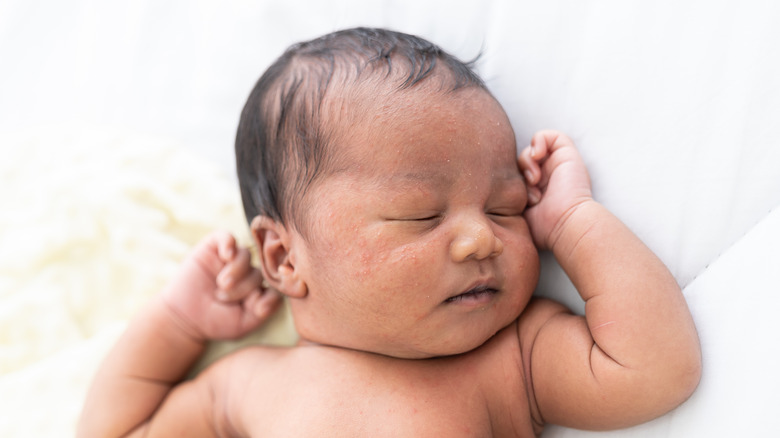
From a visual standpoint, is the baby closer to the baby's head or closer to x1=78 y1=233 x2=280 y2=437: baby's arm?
the baby's head

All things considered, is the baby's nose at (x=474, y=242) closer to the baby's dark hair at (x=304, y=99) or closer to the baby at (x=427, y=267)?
the baby at (x=427, y=267)

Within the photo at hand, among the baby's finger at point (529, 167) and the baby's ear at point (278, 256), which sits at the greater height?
the baby's finger at point (529, 167)

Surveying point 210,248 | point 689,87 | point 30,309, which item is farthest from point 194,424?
point 689,87

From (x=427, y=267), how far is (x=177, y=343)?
77 cm

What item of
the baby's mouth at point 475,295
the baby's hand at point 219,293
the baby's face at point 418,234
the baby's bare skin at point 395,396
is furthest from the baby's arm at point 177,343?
the baby's mouth at point 475,295

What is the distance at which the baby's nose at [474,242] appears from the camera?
49.6 inches

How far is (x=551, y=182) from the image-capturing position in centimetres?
149

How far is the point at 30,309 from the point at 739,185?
1.73 meters

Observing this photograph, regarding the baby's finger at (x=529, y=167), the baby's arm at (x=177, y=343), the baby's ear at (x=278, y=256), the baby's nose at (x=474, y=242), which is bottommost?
the baby's arm at (x=177, y=343)

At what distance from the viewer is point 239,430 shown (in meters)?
1.54

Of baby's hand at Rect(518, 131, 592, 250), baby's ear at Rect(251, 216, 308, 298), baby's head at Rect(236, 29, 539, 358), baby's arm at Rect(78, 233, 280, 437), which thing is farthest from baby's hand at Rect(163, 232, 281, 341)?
baby's hand at Rect(518, 131, 592, 250)

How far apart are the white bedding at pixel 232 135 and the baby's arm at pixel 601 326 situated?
0.22 feet

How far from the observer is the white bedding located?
128 centimetres

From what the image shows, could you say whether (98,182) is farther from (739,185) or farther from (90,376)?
(739,185)
